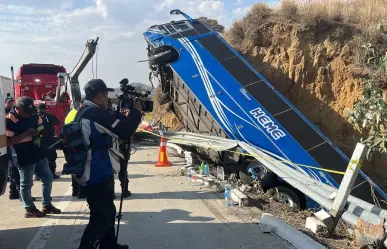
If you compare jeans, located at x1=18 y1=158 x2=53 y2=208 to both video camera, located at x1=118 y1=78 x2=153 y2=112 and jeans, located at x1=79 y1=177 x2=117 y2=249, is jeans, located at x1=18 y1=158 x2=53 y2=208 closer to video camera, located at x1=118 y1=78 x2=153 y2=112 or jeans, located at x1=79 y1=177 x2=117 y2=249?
jeans, located at x1=79 y1=177 x2=117 y2=249

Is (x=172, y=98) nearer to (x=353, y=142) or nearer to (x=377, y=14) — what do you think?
(x=353, y=142)

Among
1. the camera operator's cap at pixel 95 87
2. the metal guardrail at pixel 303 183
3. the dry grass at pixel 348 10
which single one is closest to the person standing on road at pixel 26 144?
the camera operator's cap at pixel 95 87

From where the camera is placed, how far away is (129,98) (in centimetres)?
400

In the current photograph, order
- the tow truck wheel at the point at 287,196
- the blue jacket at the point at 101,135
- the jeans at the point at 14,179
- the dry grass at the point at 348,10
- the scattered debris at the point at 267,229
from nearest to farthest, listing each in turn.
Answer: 1. the blue jacket at the point at 101,135
2. the scattered debris at the point at 267,229
3. the jeans at the point at 14,179
4. the tow truck wheel at the point at 287,196
5. the dry grass at the point at 348,10

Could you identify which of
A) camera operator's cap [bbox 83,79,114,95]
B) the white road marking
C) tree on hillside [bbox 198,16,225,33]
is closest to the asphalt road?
the white road marking

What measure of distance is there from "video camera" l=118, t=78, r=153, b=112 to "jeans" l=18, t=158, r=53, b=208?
227cm

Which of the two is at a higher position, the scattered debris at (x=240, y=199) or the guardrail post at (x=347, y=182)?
the guardrail post at (x=347, y=182)

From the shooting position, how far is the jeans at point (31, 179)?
211 inches

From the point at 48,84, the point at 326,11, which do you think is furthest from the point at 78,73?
the point at 326,11

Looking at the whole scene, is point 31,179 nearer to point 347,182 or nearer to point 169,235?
point 169,235

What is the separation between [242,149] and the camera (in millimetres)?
7953

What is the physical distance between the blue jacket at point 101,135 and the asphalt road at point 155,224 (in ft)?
4.21

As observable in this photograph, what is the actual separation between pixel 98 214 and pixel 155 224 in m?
1.67

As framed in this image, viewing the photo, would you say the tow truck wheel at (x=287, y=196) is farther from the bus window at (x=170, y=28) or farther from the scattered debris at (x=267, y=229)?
the bus window at (x=170, y=28)
